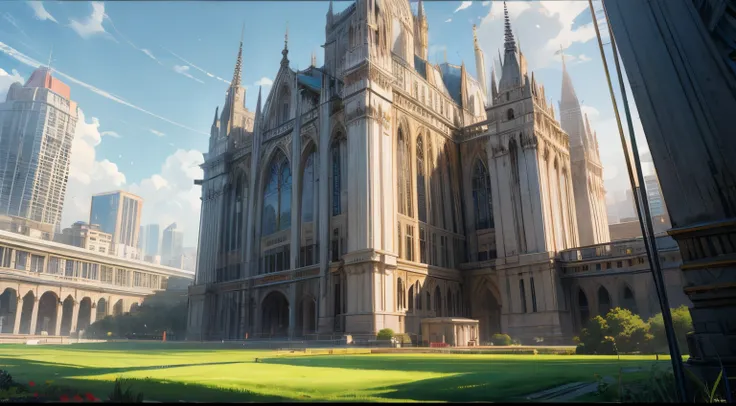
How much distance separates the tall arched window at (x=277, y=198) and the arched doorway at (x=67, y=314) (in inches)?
1727

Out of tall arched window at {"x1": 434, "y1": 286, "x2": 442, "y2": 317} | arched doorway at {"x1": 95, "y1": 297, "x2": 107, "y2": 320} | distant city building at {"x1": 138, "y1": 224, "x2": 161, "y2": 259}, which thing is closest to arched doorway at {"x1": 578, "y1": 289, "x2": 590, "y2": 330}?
tall arched window at {"x1": 434, "y1": 286, "x2": 442, "y2": 317}

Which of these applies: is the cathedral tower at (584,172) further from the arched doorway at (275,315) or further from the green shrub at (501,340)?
the arched doorway at (275,315)

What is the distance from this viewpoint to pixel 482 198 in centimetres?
5231

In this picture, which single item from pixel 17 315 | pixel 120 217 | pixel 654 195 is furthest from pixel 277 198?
pixel 654 195

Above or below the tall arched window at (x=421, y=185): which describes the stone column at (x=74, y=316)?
below

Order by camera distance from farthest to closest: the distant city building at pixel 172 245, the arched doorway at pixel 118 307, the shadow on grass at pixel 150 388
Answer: the distant city building at pixel 172 245 → the arched doorway at pixel 118 307 → the shadow on grass at pixel 150 388

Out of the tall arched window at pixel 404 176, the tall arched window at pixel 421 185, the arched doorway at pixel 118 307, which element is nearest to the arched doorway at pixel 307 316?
the tall arched window at pixel 404 176

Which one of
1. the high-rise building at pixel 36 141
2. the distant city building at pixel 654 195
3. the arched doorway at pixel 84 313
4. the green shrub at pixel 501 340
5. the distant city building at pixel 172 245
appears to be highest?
the distant city building at pixel 654 195

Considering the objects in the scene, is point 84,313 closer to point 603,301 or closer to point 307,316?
point 307,316

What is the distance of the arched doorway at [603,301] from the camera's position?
139 feet

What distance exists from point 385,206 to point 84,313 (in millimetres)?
65145

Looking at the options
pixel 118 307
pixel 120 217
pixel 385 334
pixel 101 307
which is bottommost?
pixel 385 334

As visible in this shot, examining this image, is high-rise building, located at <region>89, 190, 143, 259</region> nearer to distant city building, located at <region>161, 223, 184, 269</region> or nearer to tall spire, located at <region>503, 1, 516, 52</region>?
distant city building, located at <region>161, 223, 184, 269</region>

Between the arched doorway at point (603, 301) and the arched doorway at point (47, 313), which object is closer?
the arched doorway at point (603, 301)
